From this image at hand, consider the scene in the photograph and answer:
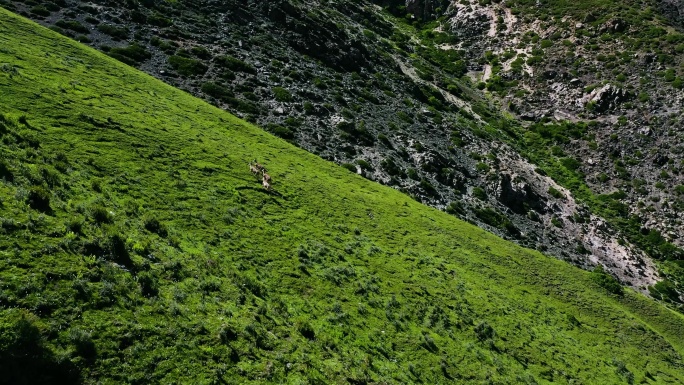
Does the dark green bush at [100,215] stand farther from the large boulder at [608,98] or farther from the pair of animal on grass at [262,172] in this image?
the large boulder at [608,98]

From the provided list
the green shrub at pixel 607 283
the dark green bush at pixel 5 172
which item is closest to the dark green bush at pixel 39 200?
the dark green bush at pixel 5 172

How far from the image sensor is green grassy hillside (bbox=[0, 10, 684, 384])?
1212 cm

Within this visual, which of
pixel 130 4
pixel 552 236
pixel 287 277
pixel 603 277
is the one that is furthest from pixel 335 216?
pixel 130 4

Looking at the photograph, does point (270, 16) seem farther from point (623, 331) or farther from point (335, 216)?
point (623, 331)

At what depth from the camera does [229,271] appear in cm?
1831

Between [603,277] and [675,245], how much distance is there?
23.2 meters

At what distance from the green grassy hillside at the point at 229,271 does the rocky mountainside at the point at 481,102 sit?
9.86 meters

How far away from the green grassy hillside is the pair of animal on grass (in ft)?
2.49

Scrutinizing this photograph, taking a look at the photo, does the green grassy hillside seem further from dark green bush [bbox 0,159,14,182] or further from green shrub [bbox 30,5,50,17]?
green shrub [bbox 30,5,50,17]

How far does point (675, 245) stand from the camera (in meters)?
55.0

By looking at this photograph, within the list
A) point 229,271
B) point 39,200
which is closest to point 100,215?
point 39,200

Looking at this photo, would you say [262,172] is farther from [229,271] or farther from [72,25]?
[72,25]

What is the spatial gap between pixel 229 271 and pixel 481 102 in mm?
78206

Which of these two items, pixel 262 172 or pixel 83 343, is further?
pixel 262 172
